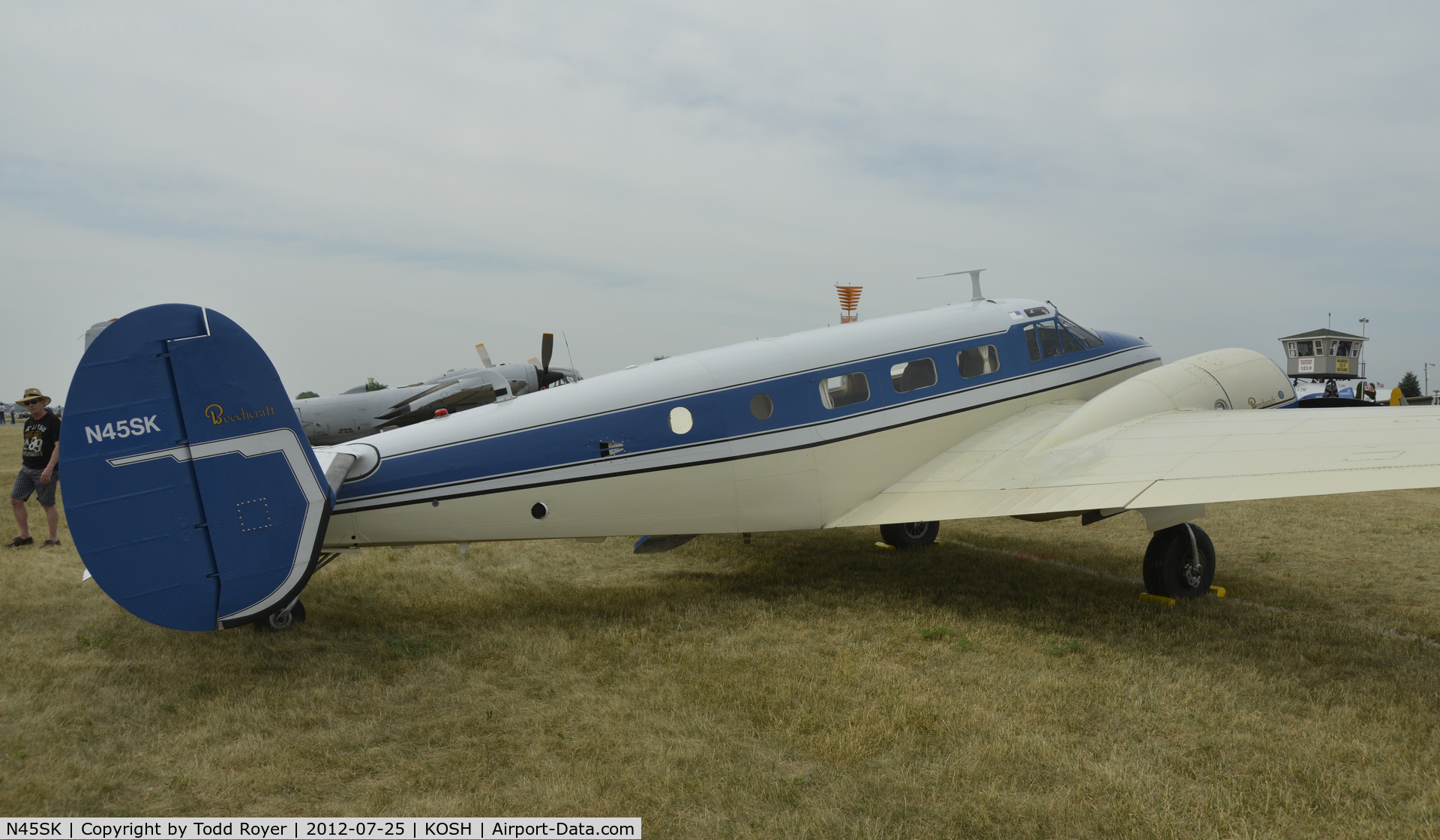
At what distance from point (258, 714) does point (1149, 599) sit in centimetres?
795

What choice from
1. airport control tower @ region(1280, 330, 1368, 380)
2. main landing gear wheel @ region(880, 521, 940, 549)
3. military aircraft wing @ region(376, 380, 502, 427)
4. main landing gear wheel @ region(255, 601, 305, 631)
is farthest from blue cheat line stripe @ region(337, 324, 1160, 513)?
airport control tower @ region(1280, 330, 1368, 380)

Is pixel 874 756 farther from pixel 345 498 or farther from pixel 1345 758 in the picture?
pixel 345 498

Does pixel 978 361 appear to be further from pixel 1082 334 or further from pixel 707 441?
pixel 707 441

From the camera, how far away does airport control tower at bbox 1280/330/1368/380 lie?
5056 centimetres

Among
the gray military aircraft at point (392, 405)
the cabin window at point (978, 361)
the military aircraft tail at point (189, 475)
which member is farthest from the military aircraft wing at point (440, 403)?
the military aircraft tail at point (189, 475)

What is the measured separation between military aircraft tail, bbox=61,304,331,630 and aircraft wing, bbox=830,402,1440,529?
17.1 ft

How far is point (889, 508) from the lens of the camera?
8219 mm

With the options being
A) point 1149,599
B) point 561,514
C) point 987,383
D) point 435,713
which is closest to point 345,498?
point 561,514

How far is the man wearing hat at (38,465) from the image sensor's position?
10242 millimetres

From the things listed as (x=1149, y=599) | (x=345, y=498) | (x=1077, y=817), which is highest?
(x=345, y=498)

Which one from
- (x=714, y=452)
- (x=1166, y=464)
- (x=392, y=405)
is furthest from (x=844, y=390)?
(x=392, y=405)

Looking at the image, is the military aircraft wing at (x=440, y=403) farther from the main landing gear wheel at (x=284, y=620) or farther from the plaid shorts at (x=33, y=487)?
the main landing gear wheel at (x=284, y=620)

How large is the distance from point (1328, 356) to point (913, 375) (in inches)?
2227

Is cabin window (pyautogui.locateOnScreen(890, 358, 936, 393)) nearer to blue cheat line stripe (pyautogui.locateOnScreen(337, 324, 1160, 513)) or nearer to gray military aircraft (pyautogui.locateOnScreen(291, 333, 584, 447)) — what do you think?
blue cheat line stripe (pyautogui.locateOnScreen(337, 324, 1160, 513))
